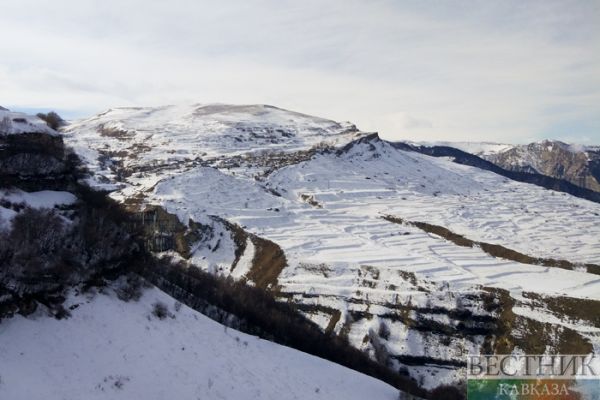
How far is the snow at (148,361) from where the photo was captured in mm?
24555

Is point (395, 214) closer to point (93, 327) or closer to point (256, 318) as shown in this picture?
point (256, 318)

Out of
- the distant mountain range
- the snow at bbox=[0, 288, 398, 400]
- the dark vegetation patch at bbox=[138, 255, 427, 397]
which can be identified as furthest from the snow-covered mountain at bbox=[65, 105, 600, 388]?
the snow at bbox=[0, 288, 398, 400]

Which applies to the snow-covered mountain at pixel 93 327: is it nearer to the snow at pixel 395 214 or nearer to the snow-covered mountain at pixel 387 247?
the snow-covered mountain at pixel 387 247

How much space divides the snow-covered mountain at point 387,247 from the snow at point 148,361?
44061 millimetres

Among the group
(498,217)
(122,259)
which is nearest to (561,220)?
(498,217)

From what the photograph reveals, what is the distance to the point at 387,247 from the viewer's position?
109 meters

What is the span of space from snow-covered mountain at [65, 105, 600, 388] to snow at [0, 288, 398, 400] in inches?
1735

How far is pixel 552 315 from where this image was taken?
78.0m

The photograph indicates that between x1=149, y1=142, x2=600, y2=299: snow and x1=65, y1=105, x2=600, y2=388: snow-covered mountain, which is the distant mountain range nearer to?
x1=65, y1=105, x2=600, y2=388: snow-covered mountain

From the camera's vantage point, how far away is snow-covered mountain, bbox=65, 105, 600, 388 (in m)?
79.2

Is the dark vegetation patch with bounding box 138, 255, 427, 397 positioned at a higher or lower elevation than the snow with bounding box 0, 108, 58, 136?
lower

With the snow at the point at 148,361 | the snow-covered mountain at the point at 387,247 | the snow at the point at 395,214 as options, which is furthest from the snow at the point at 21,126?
the snow at the point at 395,214

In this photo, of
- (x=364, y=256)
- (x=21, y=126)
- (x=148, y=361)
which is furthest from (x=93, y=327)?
(x=364, y=256)

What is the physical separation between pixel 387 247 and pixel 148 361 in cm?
8484
